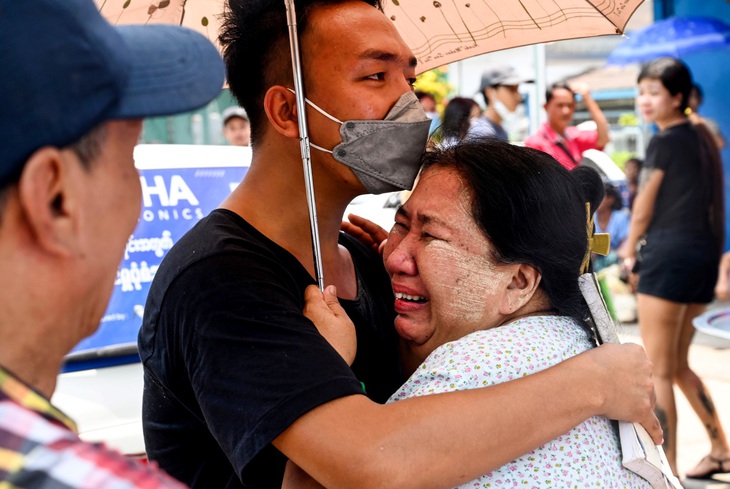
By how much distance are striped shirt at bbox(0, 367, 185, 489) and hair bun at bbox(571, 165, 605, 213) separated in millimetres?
1517

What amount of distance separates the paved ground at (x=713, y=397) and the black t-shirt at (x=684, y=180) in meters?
0.86

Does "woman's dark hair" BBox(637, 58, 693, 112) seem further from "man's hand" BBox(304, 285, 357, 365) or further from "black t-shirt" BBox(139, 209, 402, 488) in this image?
"man's hand" BBox(304, 285, 357, 365)

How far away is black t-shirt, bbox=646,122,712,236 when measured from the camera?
5.19m

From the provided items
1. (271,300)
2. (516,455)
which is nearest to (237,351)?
(271,300)

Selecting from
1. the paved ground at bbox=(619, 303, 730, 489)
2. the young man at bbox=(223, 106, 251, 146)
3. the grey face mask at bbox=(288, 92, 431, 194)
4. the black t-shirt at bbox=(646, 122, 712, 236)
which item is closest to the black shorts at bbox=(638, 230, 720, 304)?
the black t-shirt at bbox=(646, 122, 712, 236)

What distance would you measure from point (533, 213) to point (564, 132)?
16.5 feet

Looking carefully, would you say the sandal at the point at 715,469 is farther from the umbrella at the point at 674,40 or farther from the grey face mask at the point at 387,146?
the umbrella at the point at 674,40

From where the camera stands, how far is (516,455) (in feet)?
5.07

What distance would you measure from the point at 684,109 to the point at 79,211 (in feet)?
16.5

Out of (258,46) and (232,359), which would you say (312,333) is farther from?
(258,46)

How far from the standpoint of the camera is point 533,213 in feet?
6.41

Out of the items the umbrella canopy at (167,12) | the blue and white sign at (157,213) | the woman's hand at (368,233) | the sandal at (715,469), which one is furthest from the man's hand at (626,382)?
the sandal at (715,469)

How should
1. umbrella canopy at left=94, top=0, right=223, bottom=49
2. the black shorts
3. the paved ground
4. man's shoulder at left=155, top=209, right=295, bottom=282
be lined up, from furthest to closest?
the paved ground < the black shorts < umbrella canopy at left=94, top=0, right=223, bottom=49 < man's shoulder at left=155, top=209, right=295, bottom=282

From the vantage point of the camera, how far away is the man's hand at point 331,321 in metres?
1.74
